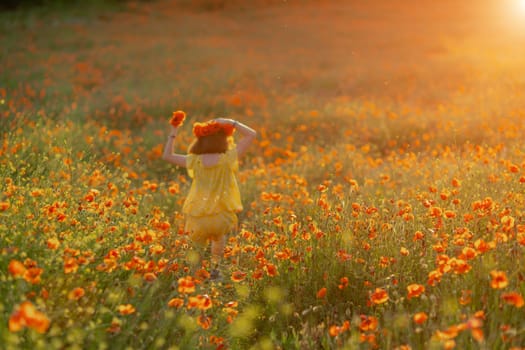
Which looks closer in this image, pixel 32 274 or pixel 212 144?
pixel 32 274

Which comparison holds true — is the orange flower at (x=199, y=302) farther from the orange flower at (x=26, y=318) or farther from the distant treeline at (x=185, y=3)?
the distant treeline at (x=185, y=3)

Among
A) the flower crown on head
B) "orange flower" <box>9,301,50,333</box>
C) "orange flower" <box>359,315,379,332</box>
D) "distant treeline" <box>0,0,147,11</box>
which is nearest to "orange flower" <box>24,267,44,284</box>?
"orange flower" <box>9,301,50,333</box>

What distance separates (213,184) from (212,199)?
0.42 feet

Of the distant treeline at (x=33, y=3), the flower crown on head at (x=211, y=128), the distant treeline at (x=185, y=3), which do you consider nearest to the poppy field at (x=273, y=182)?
the flower crown on head at (x=211, y=128)

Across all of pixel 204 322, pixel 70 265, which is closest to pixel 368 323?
pixel 204 322

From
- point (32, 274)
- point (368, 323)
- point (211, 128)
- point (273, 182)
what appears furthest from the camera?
point (273, 182)

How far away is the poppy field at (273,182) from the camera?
279 centimetres

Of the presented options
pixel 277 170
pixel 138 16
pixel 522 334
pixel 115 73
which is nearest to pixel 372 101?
pixel 277 170

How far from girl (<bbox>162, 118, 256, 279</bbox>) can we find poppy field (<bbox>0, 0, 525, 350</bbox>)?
0.22 metres

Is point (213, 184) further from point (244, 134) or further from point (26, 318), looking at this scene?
point (26, 318)

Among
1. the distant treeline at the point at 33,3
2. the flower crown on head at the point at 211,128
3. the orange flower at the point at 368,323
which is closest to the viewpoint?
the orange flower at the point at 368,323

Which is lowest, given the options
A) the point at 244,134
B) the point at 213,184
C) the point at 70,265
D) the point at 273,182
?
the point at 273,182

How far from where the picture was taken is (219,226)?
4.77m

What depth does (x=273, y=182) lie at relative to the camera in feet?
18.5
